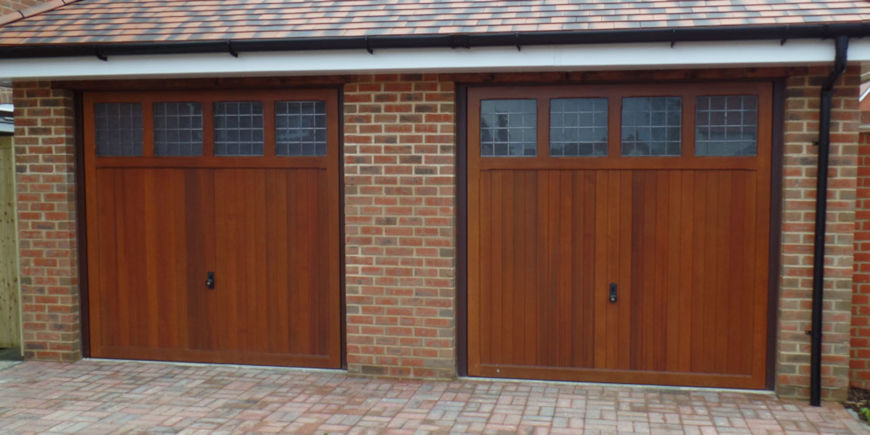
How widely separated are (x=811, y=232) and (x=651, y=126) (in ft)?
4.58

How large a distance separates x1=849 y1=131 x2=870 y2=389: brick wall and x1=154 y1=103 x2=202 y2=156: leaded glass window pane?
5359 mm

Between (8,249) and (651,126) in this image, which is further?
(8,249)

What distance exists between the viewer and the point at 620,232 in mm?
6043

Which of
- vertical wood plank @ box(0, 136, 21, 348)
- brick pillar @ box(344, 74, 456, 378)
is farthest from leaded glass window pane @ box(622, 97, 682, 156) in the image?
vertical wood plank @ box(0, 136, 21, 348)

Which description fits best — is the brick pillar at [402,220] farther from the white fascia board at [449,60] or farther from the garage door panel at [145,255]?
the garage door panel at [145,255]

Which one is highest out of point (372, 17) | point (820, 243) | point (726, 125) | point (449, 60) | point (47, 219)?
point (372, 17)

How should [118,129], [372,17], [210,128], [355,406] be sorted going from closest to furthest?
[355,406] < [372,17] < [210,128] < [118,129]

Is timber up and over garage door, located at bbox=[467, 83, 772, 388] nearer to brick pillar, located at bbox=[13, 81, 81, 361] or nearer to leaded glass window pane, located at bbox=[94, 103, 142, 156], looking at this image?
leaded glass window pane, located at bbox=[94, 103, 142, 156]

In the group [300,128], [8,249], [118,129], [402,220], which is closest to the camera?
[402,220]

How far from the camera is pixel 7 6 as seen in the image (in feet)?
30.2

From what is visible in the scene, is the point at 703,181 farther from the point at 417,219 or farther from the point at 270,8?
the point at 270,8

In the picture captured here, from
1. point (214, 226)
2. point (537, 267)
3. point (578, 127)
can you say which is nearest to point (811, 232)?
point (578, 127)

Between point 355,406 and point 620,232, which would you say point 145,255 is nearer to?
point 355,406

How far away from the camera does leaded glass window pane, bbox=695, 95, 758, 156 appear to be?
19.1 ft
